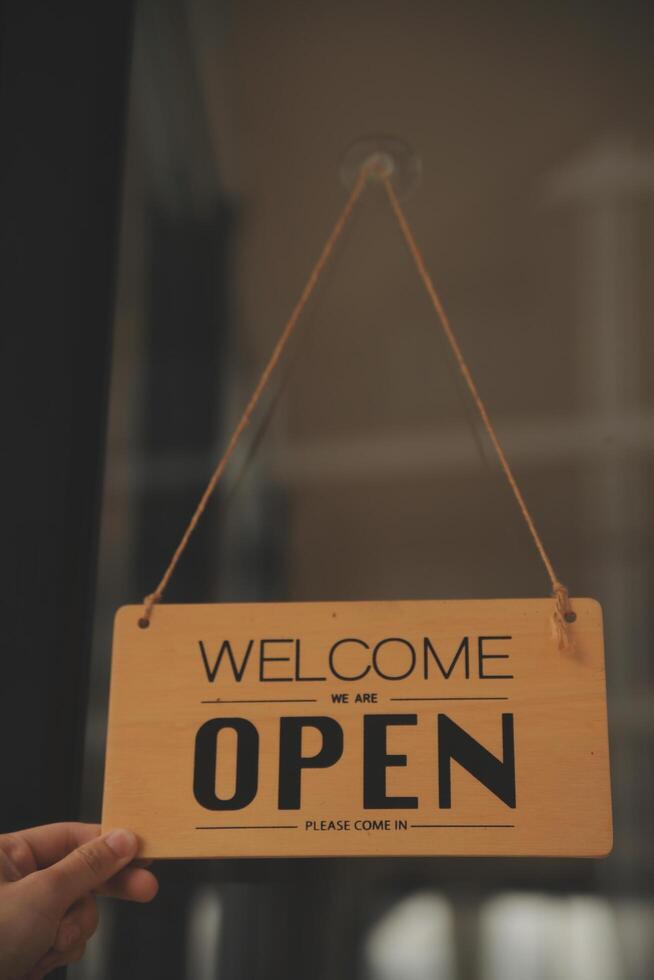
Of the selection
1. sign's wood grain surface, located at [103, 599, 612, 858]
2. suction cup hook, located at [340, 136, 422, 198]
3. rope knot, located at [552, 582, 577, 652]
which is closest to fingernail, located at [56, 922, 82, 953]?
sign's wood grain surface, located at [103, 599, 612, 858]

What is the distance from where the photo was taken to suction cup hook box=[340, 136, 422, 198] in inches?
44.9

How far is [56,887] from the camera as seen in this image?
0.81m

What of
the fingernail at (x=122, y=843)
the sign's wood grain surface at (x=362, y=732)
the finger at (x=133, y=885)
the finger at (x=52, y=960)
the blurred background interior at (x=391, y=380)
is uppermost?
the blurred background interior at (x=391, y=380)

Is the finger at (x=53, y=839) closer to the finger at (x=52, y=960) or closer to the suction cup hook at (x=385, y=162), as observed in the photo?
the finger at (x=52, y=960)

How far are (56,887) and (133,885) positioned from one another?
74 millimetres

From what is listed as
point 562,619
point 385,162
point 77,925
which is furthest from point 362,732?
point 385,162

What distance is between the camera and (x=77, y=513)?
1.06 meters

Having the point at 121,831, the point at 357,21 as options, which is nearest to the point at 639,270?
the point at 357,21

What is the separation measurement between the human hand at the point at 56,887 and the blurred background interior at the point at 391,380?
0.28 ft

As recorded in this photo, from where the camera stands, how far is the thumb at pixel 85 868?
0.81 meters

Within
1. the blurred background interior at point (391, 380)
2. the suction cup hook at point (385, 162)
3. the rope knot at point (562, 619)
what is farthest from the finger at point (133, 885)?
the suction cup hook at point (385, 162)

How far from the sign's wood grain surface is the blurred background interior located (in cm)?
14

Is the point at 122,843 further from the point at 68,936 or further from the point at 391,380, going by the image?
the point at 391,380

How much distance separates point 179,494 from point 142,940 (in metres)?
0.42
